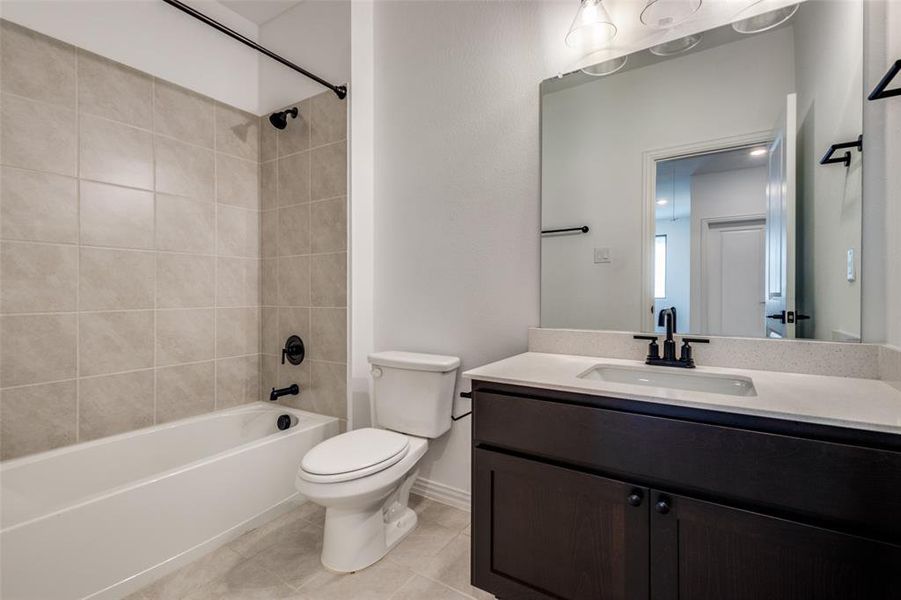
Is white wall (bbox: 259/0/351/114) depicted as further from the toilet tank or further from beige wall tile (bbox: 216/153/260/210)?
the toilet tank

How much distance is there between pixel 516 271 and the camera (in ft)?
5.95

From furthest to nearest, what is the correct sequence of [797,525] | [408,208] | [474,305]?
[408,208] < [474,305] < [797,525]

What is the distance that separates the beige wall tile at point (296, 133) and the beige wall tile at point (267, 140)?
4cm

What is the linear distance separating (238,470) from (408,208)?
1481 mm

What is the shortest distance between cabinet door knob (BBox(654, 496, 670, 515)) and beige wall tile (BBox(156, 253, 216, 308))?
7.79 feet

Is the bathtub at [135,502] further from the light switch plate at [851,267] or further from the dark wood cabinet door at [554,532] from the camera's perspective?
the light switch plate at [851,267]

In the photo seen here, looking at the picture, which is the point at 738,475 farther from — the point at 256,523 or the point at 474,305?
the point at 256,523

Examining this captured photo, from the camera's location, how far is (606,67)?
1608 millimetres

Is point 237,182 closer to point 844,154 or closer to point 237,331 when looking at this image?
point 237,331

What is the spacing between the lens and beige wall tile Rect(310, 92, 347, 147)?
7.39 feet

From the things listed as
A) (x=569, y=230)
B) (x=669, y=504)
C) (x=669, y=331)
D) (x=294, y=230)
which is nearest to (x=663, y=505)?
(x=669, y=504)

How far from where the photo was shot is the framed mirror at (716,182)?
127 centimetres

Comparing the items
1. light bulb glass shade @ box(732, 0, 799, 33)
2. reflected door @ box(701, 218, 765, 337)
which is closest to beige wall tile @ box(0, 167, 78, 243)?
reflected door @ box(701, 218, 765, 337)

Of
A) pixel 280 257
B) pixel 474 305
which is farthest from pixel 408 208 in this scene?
pixel 280 257
